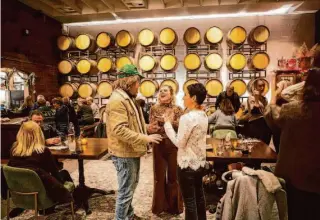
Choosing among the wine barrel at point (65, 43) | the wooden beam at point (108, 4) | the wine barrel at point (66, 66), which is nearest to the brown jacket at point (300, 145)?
the wooden beam at point (108, 4)

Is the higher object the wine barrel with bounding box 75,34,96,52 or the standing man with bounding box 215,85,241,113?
Answer: the wine barrel with bounding box 75,34,96,52

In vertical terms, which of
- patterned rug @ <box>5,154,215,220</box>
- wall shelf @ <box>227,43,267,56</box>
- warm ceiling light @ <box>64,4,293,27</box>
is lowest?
patterned rug @ <box>5,154,215,220</box>

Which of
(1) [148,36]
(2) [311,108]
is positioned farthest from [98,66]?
(2) [311,108]

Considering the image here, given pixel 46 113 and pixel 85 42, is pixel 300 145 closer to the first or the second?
pixel 46 113

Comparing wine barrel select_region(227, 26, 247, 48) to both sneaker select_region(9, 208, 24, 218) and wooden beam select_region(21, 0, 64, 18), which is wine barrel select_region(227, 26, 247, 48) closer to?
wooden beam select_region(21, 0, 64, 18)

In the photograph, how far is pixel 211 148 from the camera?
326 centimetres

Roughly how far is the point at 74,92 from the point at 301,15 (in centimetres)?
698

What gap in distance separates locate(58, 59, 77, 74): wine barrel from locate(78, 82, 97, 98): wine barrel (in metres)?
0.64

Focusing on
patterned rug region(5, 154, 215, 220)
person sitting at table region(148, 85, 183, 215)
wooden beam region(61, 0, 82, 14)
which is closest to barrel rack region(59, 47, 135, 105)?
wooden beam region(61, 0, 82, 14)

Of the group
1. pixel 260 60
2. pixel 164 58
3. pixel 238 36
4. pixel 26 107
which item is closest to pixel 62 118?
pixel 26 107

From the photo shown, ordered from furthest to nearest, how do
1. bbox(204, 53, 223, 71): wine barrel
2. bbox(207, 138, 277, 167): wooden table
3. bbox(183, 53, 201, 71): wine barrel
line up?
bbox(183, 53, 201, 71): wine barrel < bbox(204, 53, 223, 71): wine barrel < bbox(207, 138, 277, 167): wooden table

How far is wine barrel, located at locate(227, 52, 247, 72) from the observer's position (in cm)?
730

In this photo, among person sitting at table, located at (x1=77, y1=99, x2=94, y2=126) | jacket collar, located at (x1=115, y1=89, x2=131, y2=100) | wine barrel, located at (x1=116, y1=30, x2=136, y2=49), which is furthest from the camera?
wine barrel, located at (x1=116, y1=30, x2=136, y2=49)

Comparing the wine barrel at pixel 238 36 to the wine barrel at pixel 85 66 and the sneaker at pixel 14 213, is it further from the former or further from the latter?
the sneaker at pixel 14 213
